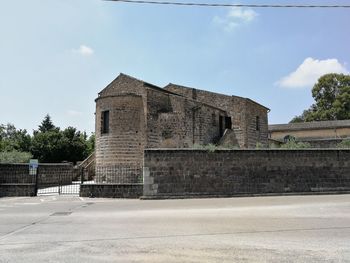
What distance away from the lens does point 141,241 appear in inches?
293

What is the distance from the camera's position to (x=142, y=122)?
28.5 m

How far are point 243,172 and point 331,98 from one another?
1981 inches

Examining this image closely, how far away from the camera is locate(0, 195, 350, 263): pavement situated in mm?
6156

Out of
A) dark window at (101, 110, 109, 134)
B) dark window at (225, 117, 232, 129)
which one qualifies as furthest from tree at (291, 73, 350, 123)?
dark window at (101, 110, 109, 134)

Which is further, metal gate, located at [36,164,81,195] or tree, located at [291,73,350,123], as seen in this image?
tree, located at [291,73,350,123]

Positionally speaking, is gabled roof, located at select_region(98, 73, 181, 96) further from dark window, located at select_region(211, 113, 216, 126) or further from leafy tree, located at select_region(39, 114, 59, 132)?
leafy tree, located at select_region(39, 114, 59, 132)

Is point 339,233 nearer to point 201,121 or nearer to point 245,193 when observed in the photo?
point 245,193

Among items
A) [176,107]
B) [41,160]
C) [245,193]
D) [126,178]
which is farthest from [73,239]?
[41,160]

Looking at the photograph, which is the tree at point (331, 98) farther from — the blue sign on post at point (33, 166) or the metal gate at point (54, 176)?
the blue sign on post at point (33, 166)

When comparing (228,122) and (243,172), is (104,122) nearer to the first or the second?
(228,122)

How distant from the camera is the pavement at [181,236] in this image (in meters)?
6.16

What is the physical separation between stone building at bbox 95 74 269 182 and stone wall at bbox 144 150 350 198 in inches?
396

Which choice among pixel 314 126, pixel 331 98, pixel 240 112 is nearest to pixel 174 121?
pixel 240 112

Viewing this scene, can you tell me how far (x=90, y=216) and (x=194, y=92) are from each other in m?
25.9
